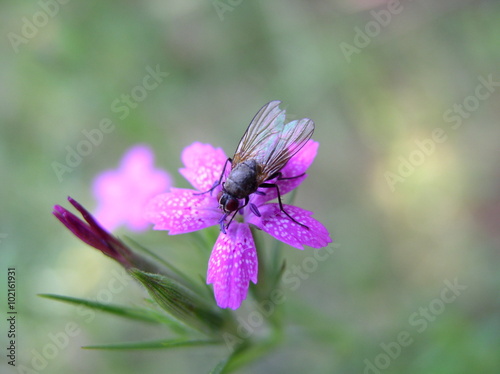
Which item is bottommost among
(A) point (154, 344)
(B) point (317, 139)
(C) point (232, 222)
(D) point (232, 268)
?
(A) point (154, 344)

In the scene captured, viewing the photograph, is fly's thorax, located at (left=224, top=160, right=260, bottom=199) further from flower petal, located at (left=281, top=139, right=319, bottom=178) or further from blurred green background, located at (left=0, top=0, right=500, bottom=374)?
blurred green background, located at (left=0, top=0, right=500, bottom=374)

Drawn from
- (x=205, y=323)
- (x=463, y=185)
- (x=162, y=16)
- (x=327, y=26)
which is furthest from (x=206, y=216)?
(x=162, y=16)

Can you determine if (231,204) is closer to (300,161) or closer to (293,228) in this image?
(293,228)

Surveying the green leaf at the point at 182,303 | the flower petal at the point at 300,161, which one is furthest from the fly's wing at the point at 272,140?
the green leaf at the point at 182,303

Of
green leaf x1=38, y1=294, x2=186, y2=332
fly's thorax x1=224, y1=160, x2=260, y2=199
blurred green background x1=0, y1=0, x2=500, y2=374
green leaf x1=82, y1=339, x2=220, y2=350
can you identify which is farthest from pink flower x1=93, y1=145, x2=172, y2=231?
fly's thorax x1=224, y1=160, x2=260, y2=199

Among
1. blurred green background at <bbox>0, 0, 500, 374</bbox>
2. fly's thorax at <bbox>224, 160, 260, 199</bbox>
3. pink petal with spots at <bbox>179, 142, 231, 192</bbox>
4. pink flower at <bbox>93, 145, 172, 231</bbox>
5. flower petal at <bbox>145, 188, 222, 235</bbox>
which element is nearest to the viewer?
fly's thorax at <bbox>224, 160, 260, 199</bbox>

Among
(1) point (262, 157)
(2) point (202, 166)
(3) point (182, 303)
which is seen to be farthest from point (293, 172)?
(3) point (182, 303)

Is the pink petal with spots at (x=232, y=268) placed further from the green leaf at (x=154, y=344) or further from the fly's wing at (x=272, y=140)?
the green leaf at (x=154, y=344)
